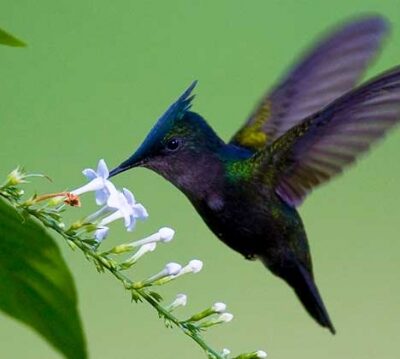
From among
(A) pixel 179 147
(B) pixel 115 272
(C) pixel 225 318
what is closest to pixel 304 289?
(A) pixel 179 147

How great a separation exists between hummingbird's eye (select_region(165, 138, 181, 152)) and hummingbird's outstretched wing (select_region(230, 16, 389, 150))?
32cm

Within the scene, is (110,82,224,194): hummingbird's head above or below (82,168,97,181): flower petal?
above

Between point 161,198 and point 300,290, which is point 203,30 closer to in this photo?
point 161,198

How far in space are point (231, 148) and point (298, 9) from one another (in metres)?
1.81

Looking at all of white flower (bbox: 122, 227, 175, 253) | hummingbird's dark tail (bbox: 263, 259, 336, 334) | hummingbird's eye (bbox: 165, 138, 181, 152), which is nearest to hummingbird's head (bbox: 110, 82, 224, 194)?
hummingbird's eye (bbox: 165, 138, 181, 152)

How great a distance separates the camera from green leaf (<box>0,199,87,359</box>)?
85cm

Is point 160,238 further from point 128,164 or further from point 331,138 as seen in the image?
point 331,138

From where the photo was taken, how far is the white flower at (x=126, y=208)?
936mm

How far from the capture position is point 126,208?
950mm

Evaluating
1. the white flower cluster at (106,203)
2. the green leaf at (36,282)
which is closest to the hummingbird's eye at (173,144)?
the white flower cluster at (106,203)

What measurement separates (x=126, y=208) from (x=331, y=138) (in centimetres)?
45

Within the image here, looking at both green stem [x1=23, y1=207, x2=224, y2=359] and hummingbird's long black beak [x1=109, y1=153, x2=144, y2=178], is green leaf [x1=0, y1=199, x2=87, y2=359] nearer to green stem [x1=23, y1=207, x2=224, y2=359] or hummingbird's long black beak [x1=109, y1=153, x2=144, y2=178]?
green stem [x1=23, y1=207, x2=224, y2=359]

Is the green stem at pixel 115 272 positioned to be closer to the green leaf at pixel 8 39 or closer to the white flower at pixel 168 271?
the white flower at pixel 168 271

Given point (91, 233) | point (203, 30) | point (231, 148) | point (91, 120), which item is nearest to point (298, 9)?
point (203, 30)
